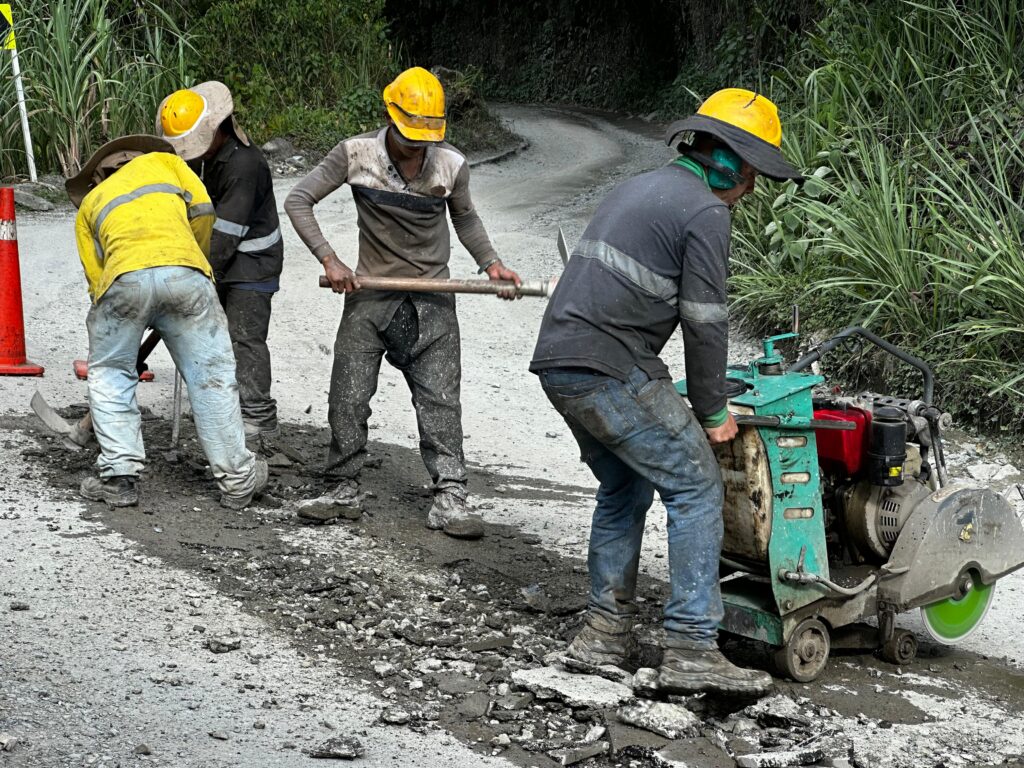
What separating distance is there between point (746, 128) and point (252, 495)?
9.29ft

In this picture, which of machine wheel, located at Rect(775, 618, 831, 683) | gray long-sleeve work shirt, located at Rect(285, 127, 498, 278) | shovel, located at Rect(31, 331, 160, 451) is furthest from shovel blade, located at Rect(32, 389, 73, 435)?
machine wheel, located at Rect(775, 618, 831, 683)

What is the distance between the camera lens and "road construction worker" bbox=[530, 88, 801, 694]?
3842 millimetres

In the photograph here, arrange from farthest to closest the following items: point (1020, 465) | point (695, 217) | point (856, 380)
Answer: point (856, 380) < point (1020, 465) < point (695, 217)

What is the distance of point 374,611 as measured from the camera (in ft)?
15.0

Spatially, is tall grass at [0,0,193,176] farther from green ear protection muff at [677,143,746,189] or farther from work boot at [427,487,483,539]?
green ear protection muff at [677,143,746,189]

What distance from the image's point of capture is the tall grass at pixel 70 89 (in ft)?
41.4

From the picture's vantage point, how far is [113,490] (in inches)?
211

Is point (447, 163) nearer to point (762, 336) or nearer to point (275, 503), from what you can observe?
point (275, 503)

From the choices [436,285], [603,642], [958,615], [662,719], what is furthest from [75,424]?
[958,615]

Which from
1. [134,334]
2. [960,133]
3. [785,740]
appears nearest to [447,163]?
[134,334]

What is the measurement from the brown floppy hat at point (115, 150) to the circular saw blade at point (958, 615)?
361cm

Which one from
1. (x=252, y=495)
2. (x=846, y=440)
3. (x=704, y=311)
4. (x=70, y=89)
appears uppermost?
(x=70, y=89)

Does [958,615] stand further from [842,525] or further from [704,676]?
[704,676]

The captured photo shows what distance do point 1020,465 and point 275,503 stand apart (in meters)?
3.83
